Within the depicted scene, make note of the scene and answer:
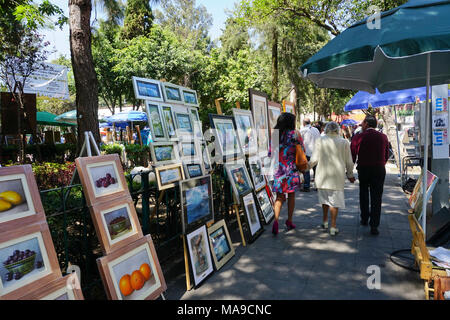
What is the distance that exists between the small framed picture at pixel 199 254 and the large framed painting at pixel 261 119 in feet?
8.22

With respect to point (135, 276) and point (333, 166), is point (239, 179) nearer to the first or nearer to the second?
point (333, 166)

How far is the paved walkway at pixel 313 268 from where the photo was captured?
307 centimetres

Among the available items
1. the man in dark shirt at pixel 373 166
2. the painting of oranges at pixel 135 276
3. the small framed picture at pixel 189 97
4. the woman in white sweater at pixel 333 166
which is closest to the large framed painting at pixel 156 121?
the small framed picture at pixel 189 97

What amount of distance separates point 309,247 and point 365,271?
0.88 metres

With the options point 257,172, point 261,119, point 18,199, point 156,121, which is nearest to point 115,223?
point 18,199

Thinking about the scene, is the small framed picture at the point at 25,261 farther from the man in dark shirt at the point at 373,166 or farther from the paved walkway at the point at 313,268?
the man in dark shirt at the point at 373,166

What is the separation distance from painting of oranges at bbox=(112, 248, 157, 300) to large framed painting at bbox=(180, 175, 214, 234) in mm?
670

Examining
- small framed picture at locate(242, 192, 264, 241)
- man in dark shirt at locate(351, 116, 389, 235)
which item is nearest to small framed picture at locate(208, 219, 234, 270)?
small framed picture at locate(242, 192, 264, 241)

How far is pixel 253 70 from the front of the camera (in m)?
20.8

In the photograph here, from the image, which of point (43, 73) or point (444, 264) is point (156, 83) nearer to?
point (444, 264)

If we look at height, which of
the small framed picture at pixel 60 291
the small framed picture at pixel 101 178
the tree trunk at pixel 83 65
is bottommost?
the small framed picture at pixel 60 291

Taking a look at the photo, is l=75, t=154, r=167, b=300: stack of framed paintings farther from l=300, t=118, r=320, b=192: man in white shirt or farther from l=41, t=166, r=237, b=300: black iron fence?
l=300, t=118, r=320, b=192: man in white shirt

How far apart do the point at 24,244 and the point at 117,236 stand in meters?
0.71
